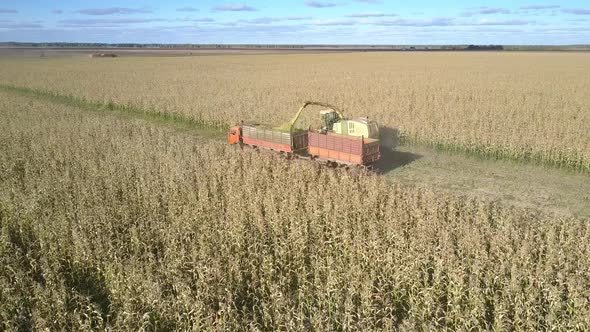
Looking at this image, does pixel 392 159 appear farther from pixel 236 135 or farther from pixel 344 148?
pixel 236 135

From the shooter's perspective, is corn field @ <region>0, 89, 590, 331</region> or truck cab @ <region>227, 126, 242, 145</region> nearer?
corn field @ <region>0, 89, 590, 331</region>

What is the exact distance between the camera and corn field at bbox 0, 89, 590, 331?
6324 millimetres

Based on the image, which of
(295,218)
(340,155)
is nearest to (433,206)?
(295,218)

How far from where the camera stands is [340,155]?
1350 cm

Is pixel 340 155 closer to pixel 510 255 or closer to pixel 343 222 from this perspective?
pixel 343 222

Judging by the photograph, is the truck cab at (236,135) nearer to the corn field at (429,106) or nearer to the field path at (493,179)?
the corn field at (429,106)

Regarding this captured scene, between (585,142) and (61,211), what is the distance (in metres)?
17.2

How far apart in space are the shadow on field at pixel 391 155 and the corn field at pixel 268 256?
2.31m

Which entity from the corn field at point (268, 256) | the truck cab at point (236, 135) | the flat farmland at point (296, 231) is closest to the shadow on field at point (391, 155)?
the flat farmland at point (296, 231)

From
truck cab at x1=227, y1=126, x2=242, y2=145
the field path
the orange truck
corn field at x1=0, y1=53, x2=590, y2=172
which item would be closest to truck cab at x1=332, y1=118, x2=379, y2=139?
the orange truck

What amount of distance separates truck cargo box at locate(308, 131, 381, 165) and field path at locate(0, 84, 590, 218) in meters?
1.29

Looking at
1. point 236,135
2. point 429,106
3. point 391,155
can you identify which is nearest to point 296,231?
point 236,135

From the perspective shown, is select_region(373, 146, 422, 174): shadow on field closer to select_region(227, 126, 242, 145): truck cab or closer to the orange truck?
the orange truck

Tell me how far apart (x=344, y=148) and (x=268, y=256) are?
646 cm
